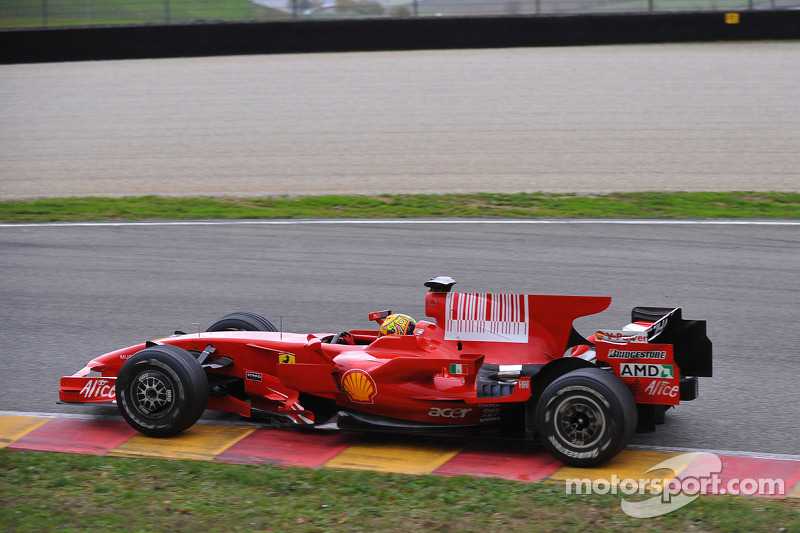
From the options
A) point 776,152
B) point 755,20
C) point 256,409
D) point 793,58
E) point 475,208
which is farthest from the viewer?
A: point 755,20

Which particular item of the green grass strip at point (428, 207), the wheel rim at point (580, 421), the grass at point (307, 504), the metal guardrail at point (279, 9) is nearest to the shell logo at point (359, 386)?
the grass at point (307, 504)

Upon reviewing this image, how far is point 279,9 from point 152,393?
21.6 meters

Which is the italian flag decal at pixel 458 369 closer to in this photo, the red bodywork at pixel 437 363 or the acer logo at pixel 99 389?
the red bodywork at pixel 437 363

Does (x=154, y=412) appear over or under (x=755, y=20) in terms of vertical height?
under

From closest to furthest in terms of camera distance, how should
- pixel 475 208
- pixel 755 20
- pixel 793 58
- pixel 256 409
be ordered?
pixel 256 409 → pixel 475 208 → pixel 793 58 → pixel 755 20

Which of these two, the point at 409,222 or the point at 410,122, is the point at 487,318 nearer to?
the point at 409,222

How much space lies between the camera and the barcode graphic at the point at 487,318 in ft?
19.8

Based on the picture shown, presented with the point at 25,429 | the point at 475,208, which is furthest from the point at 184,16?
the point at 25,429

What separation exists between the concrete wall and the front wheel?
20.4 metres

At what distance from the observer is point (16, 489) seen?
5.27 meters

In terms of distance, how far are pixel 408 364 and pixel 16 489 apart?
2368 millimetres

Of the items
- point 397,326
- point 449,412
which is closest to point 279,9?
point 397,326

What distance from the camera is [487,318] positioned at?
607cm

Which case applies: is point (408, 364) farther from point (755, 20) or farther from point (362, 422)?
point (755, 20)
